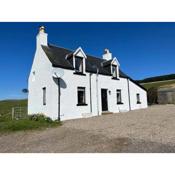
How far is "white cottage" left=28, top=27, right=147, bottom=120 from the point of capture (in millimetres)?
12531

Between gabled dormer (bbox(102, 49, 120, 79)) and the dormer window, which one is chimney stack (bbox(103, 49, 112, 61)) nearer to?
gabled dormer (bbox(102, 49, 120, 79))

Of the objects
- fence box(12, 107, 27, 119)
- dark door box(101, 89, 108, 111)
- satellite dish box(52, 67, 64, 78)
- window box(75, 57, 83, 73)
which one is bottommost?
fence box(12, 107, 27, 119)

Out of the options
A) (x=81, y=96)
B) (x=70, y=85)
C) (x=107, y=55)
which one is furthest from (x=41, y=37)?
(x=107, y=55)

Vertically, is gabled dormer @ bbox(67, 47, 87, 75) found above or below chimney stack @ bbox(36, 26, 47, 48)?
below

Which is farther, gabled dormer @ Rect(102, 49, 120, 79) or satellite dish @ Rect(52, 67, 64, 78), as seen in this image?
gabled dormer @ Rect(102, 49, 120, 79)

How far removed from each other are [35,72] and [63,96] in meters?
4.27

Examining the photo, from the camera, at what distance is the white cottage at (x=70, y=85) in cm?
1253

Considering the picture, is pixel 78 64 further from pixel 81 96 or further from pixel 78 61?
pixel 81 96

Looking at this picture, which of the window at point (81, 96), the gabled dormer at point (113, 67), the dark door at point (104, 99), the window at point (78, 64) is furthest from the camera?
the gabled dormer at point (113, 67)

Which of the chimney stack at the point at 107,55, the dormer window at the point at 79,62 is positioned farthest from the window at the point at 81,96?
the chimney stack at the point at 107,55

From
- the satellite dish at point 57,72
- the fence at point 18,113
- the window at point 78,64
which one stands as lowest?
the fence at point 18,113

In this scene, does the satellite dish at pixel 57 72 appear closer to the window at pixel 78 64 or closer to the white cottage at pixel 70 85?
the white cottage at pixel 70 85

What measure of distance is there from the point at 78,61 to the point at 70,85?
2.59m

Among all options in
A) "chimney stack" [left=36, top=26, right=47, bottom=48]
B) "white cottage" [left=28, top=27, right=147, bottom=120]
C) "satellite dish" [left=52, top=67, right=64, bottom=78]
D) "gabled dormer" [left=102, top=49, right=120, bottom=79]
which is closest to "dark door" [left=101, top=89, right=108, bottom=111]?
"white cottage" [left=28, top=27, right=147, bottom=120]
